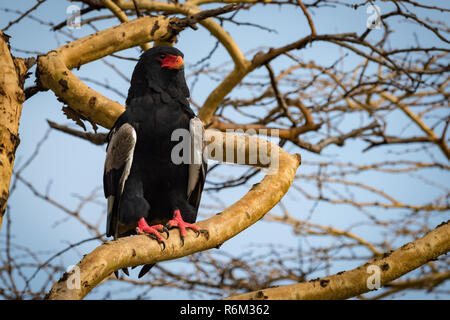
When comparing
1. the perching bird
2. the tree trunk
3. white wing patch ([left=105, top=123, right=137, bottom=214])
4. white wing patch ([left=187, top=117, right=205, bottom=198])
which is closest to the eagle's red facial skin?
the perching bird

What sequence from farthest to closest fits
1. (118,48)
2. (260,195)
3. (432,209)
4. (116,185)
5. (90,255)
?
(432,209) → (118,48) → (116,185) → (260,195) → (90,255)

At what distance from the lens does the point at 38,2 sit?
424 centimetres

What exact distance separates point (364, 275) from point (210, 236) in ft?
2.62

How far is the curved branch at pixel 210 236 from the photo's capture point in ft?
6.51

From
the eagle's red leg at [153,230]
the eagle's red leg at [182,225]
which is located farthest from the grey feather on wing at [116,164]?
the eagle's red leg at [182,225]

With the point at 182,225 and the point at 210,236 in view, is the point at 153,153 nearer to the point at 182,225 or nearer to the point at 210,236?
the point at 182,225

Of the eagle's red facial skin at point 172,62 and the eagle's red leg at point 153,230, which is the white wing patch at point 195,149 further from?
the eagle's red leg at point 153,230

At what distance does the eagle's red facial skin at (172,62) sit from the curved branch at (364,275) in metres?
1.53

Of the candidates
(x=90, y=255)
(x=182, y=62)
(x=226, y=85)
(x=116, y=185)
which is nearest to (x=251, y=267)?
(x=226, y=85)

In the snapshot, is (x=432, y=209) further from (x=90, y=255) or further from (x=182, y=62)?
(x=90, y=255)

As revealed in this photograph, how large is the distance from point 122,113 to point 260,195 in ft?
3.40

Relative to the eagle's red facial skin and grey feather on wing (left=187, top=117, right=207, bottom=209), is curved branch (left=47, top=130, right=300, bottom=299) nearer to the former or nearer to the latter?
grey feather on wing (left=187, top=117, right=207, bottom=209)

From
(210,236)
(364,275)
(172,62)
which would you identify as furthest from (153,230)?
(172,62)

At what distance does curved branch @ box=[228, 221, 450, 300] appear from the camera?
91.6 inches
